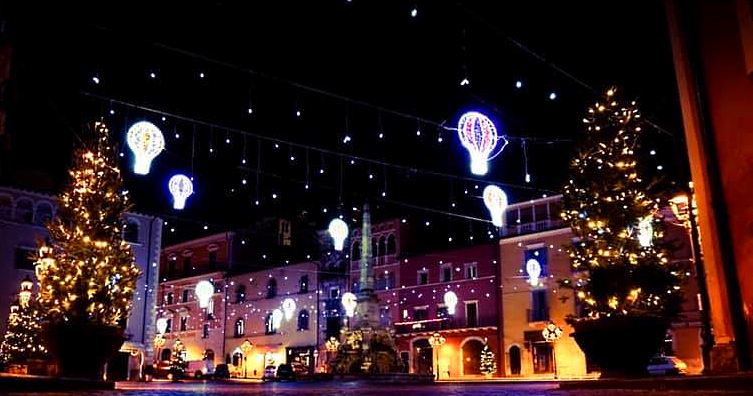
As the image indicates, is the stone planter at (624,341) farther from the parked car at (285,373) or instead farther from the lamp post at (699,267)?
the parked car at (285,373)

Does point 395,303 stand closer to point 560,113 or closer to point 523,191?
point 523,191

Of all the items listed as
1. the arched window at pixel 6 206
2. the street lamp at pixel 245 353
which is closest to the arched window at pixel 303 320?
the street lamp at pixel 245 353

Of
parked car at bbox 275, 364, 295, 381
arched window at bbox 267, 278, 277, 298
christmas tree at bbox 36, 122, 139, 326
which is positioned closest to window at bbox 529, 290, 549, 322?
parked car at bbox 275, 364, 295, 381

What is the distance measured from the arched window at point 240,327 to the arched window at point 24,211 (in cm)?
2127

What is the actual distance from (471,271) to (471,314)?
2583 mm

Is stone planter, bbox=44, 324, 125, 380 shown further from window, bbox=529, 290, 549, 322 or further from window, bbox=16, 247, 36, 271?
window, bbox=529, 290, 549, 322

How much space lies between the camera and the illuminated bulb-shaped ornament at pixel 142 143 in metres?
13.5

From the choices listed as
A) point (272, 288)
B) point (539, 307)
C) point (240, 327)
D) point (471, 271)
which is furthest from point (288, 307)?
point (539, 307)

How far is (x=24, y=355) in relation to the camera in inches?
827

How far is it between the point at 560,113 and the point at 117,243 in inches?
562

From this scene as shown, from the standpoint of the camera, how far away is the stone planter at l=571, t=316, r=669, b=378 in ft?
31.0

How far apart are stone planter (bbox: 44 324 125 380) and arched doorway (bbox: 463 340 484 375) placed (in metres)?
29.7

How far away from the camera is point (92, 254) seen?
46.8 feet

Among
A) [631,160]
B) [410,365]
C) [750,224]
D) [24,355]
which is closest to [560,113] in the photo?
[631,160]
